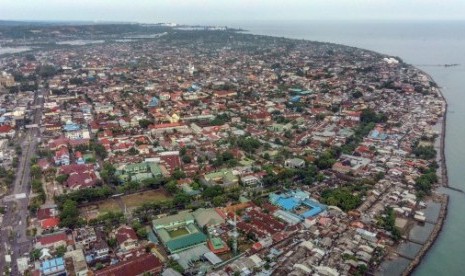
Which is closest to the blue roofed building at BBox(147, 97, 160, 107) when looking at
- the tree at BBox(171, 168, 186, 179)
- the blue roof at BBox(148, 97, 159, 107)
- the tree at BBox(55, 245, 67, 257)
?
the blue roof at BBox(148, 97, 159, 107)

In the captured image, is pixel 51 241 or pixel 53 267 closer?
pixel 53 267

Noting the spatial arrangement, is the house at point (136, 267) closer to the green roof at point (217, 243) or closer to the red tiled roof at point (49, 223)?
the green roof at point (217, 243)

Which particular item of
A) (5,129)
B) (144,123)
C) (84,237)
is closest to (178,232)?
(84,237)

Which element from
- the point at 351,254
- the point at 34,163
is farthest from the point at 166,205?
the point at 34,163

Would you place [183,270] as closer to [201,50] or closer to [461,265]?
[461,265]

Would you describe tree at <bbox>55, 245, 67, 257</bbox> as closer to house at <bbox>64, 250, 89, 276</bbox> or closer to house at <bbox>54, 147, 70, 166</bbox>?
house at <bbox>64, 250, 89, 276</bbox>

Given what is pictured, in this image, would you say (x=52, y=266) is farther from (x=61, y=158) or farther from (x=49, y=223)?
(x=61, y=158)

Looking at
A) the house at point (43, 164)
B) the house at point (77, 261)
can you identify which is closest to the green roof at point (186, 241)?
the house at point (77, 261)
